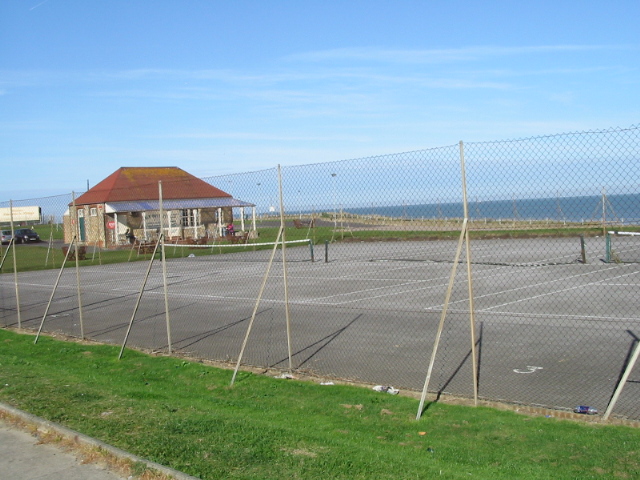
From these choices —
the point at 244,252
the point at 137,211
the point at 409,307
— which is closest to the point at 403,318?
the point at 409,307

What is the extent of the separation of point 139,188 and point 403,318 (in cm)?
4039

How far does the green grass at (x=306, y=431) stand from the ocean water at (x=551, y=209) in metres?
2.26

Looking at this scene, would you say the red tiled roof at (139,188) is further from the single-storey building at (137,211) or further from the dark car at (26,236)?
the dark car at (26,236)

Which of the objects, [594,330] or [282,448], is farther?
[594,330]

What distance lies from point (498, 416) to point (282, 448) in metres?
2.52

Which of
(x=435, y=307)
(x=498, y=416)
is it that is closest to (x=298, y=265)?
(x=435, y=307)

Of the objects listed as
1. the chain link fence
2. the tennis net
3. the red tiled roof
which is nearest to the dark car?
the red tiled roof

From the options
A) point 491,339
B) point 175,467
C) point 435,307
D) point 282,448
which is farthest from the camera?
point 435,307

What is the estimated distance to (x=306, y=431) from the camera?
6629mm

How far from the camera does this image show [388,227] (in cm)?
1044

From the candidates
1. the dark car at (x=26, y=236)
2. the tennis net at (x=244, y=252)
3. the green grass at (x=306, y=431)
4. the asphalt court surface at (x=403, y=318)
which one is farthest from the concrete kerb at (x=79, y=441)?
the dark car at (x=26, y=236)

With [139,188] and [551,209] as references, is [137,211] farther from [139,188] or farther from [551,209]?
[551,209]

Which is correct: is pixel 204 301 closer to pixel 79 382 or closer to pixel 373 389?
pixel 79 382

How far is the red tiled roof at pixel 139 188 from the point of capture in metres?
40.9
